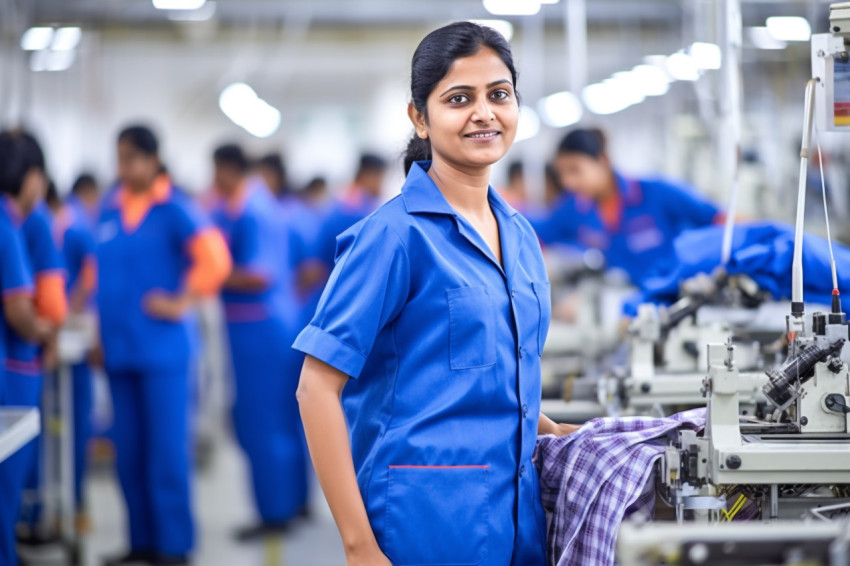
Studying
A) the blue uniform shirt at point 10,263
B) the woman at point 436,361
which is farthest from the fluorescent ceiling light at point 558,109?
the woman at point 436,361

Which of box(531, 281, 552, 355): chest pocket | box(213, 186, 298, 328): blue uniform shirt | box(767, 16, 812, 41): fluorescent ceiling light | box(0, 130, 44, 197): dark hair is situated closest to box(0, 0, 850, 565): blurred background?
box(767, 16, 812, 41): fluorescent ceiling light

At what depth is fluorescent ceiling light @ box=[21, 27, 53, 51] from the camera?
701 centimetres

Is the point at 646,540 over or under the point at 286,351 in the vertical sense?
over

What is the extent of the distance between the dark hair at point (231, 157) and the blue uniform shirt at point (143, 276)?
100cm

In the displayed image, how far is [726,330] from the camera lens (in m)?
2.66

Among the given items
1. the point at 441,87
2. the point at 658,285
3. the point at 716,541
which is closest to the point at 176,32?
the point at 658,285

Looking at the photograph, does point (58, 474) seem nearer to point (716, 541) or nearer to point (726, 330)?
point (726, 330)

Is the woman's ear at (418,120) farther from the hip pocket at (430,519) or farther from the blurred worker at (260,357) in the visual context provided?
the blurred worker at (260,357)

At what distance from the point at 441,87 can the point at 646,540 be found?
2.86 ft

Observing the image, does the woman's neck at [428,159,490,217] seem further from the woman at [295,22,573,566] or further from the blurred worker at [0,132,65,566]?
the blurred worker at [0,132,65,566]

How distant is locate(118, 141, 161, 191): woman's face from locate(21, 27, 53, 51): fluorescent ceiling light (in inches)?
121

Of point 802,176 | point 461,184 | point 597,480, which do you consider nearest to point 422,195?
point 461,184

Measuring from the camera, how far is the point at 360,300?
166cm

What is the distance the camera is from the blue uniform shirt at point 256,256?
496 centimetres
